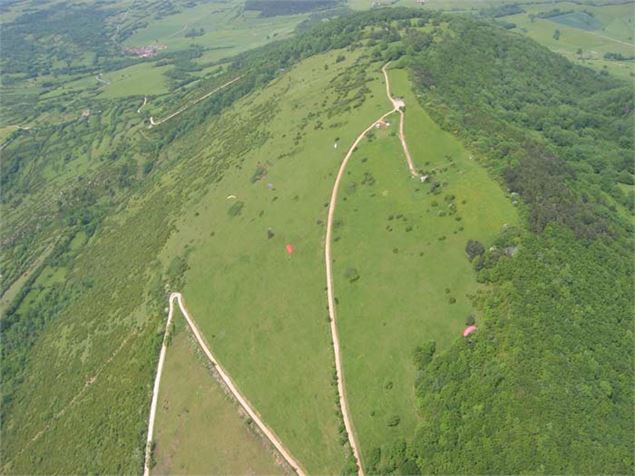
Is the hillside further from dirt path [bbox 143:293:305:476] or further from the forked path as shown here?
dirt path [bbox 143:293:305:476]

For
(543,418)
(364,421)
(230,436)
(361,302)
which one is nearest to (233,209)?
(361,302)

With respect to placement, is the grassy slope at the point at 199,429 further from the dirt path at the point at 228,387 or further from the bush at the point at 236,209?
the bush at the point at 236,209

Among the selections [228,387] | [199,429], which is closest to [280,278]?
[228,387]

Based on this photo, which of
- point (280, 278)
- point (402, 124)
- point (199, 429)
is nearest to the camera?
point (199, 429)

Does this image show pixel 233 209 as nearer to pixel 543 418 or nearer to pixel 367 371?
pixel 367 371

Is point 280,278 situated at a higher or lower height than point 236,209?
higher

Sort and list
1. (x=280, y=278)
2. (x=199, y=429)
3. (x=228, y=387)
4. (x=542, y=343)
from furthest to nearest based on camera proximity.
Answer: (x=280, y=278) → (x=228, y=387) → (x=199, y=429) → (x=542, y=343)

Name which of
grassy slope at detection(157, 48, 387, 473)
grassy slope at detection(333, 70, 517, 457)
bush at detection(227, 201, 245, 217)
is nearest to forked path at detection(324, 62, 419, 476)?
grassy slope at detection(333, 70, 517, 457)

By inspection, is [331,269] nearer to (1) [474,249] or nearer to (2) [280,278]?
(2) [280,278]
